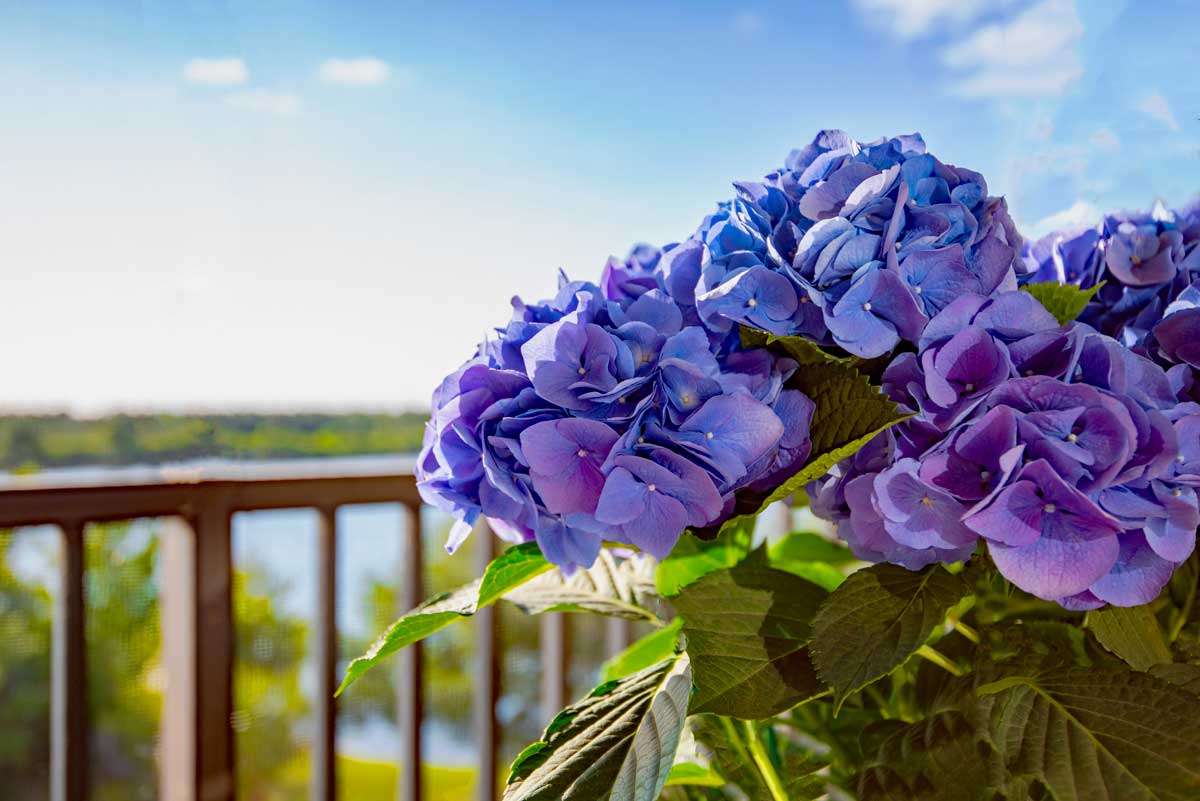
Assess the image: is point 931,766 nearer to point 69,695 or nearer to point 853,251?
point 853,251

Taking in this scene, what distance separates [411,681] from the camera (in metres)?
1.50

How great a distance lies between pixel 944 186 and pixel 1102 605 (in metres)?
0.19

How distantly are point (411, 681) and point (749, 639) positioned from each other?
3.98ft

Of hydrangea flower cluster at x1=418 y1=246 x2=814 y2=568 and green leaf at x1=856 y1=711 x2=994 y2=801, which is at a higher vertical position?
hydrangea flower cluster at x1=418 y1=246 x2=814 y2=568

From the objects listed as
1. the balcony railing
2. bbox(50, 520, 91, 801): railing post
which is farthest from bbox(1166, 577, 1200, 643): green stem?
bbox(50, 520, 91, 801): railing post

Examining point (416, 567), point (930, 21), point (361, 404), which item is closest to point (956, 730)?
point (416, 567)

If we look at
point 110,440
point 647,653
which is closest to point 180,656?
point 647,653

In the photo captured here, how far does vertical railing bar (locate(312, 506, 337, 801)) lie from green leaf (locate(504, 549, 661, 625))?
939 mm

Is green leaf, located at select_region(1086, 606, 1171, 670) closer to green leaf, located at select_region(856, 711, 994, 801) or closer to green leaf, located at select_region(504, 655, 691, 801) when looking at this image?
green leaf, located at select_region(856, 711, 994, 801)

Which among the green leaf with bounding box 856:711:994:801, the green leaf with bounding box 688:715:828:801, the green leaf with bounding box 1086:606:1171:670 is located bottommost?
the green leaf with bounding box 688:715:828:801

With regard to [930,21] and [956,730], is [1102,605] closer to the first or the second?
[956,730]

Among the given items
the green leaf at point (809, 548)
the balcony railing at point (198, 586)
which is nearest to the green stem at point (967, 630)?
the green leaf at point (809, 548)

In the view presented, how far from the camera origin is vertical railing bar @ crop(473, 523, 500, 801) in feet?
5.19

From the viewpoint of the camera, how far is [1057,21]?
4.77 ft
